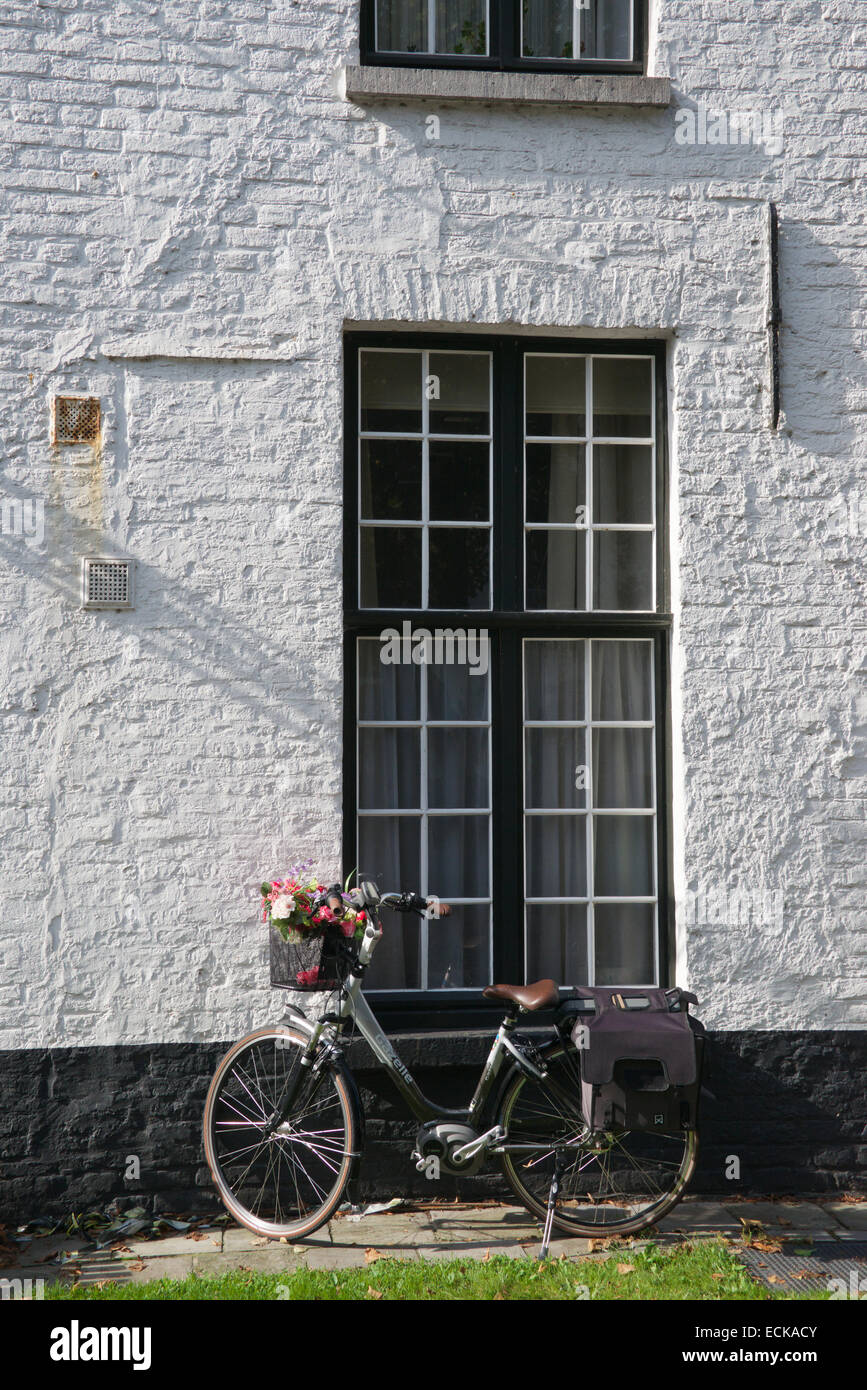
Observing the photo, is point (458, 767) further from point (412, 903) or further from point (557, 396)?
point (557, 396)

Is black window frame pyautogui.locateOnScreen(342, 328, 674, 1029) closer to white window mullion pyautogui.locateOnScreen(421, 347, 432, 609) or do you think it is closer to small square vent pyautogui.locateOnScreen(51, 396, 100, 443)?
white window mullion pyautogui.locateOnScreen(421, 347, 432, 609)

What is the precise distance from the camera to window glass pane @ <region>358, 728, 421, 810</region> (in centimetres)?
514

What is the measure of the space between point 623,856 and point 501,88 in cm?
320

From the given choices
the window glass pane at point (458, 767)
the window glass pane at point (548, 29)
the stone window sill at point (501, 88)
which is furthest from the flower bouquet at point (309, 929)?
the window glass pane at point (548, 29)

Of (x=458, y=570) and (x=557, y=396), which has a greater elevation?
(x=557, y=396)

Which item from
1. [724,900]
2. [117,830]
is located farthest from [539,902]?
[117,830]

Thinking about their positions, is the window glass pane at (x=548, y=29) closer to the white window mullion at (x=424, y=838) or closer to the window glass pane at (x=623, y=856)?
the white window mullion at (x=424, y=838)

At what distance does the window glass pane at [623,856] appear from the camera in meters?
5.21

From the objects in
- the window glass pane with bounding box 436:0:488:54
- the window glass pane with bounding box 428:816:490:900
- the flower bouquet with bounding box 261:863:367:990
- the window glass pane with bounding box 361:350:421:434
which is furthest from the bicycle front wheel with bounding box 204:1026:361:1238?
the window glass pane with bounding box 436:0:488:54

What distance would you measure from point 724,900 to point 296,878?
5.76 ft

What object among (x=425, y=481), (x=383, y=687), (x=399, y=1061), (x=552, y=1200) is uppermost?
(x=425, y=481)

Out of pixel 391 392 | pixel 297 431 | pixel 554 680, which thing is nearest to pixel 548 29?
pixel 391 392

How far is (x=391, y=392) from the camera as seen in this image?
5223 millimetres

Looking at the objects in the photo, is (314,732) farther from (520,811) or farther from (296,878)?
(520,811)
